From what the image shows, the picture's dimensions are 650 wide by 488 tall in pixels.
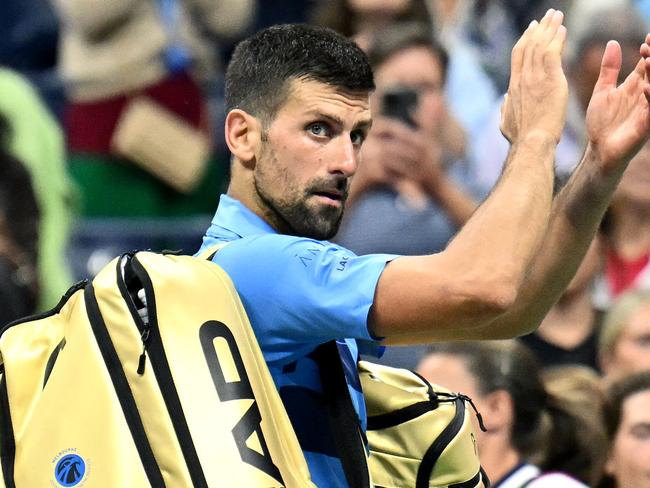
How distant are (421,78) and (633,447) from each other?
210cm

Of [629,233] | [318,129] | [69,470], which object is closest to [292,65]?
[318,129]

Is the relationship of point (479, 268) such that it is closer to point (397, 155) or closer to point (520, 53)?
point (520, 53)

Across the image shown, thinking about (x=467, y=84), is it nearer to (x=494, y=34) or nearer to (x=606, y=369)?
(x=494, y=34)

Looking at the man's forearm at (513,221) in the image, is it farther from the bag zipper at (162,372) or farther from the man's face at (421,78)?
the man's face at (421,78)

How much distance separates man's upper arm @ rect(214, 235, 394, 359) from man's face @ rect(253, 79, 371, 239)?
145 millimetres

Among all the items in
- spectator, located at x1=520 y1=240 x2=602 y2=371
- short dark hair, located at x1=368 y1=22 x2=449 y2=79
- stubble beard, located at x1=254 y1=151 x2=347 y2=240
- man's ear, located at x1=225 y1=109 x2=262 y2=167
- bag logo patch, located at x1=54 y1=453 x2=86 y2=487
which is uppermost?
man's ear, located at x1=225 y1=109 x2=262 y2=167

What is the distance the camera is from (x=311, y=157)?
11.0 ft

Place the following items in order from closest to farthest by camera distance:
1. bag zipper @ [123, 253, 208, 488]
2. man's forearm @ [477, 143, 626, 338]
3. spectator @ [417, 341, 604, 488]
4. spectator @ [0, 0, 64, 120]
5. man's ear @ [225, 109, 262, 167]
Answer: bag zipper @ [123, 253, 208, 488] → man's ear @ [225, 109, 262, 167] → man's forearm @ [477, 143, 626, 338] → spectator @ [417, 341, 604, 488] → spectator @ [0, 0, 64, 120]

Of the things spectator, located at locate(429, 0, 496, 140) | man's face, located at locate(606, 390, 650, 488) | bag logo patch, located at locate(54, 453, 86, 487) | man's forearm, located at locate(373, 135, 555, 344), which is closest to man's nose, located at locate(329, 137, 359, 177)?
man's forearm, located at locate(373, 135, 555, 344)

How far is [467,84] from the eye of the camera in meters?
7.47

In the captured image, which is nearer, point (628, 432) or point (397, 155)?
point (628, 432)

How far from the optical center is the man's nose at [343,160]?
11.0 ft

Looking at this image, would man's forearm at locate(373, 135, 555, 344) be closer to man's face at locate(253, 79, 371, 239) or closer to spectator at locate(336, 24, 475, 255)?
man's face at locate(253, 79, 371, 239)

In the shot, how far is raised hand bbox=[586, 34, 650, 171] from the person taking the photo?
3.49 metres
